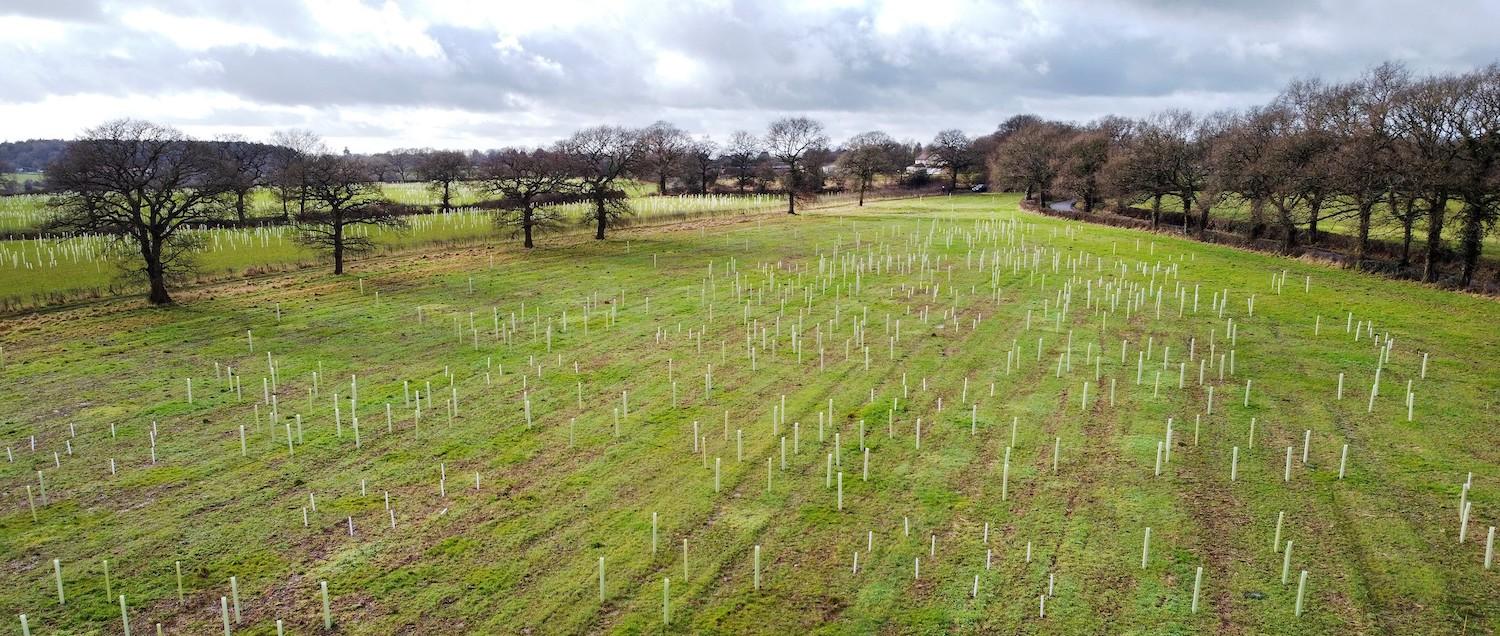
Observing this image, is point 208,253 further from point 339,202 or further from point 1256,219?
point 1256,219

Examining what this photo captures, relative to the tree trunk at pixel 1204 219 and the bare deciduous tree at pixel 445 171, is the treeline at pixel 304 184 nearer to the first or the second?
the bare deciduous tree at pixel 445 171

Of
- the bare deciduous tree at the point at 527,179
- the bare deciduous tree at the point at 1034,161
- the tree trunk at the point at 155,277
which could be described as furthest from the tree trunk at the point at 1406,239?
the tree trunk at the point at 155,277

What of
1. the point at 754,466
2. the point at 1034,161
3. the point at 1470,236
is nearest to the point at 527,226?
the point at 754,466

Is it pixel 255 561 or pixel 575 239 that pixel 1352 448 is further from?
pixel 575 239

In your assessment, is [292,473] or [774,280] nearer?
[292,473]

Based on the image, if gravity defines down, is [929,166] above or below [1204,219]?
above

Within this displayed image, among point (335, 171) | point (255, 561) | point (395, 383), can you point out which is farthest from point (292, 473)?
point (335, 171)
